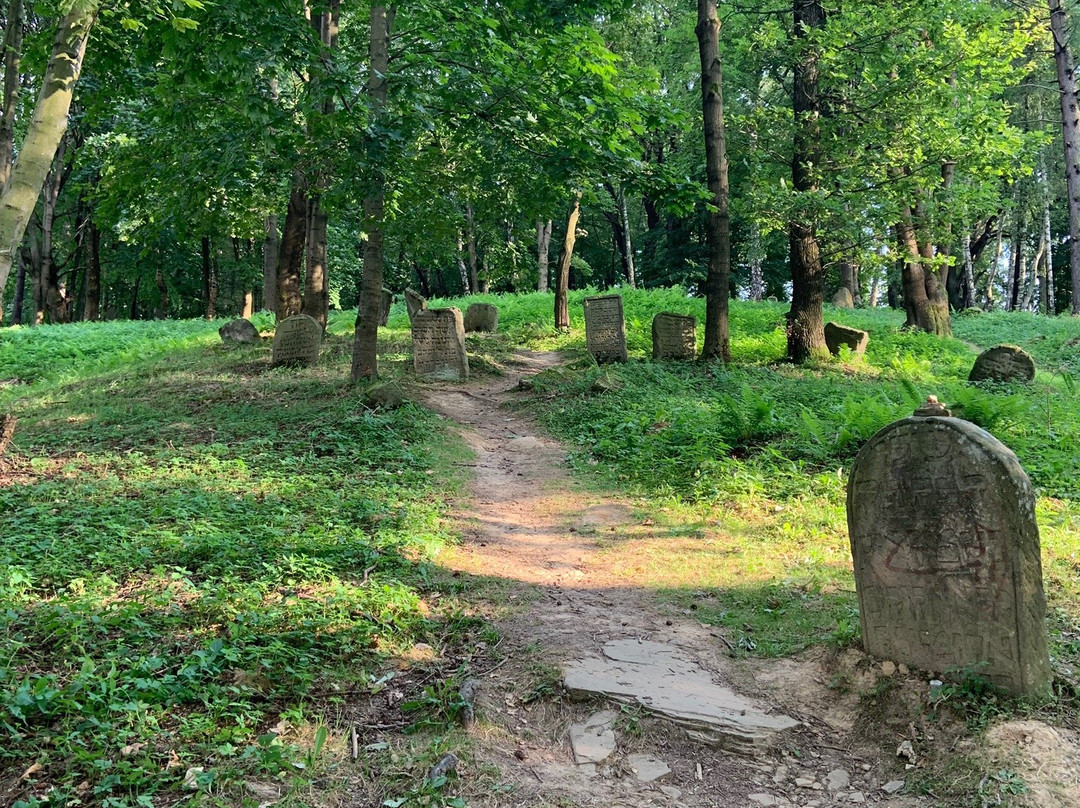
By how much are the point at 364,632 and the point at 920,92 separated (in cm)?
1297

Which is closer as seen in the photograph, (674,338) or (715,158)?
(715,158)

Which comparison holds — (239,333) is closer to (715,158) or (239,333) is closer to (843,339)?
(715,158)

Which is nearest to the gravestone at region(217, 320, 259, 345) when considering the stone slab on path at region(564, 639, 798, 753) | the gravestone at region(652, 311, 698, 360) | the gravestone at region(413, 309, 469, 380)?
the gravestone at region(413, 309, 469, 380)

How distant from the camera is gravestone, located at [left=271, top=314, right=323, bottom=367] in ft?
44.1

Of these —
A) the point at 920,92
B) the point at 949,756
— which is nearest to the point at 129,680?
the point at 949,756

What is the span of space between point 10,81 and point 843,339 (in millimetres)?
13899

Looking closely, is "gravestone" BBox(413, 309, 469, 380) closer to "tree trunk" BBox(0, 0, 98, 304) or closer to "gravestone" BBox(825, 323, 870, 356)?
"gravestone" BBox(825, 323, 870, 356)

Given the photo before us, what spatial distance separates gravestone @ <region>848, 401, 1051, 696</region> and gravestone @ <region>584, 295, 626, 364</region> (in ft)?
34.3

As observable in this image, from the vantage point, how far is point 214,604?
13.6 feet

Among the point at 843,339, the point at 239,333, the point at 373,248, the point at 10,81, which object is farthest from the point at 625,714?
the point at 239,333

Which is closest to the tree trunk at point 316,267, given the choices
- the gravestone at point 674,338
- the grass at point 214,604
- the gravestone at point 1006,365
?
the grass at point 214,604

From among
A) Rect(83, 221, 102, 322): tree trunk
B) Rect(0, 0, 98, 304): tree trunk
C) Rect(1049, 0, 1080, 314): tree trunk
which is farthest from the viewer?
Rect(83, 221, 102, 322): tree trunk

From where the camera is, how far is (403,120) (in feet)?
29.6

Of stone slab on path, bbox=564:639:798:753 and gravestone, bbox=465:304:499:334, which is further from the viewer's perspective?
gravestone, bbox=465:304:499:334
